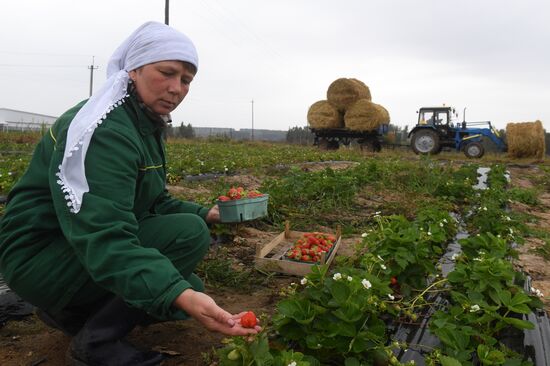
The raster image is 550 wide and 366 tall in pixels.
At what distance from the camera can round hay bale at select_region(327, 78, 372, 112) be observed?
2164cm

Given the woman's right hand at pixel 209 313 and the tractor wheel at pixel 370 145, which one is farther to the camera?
the tractor wheel at pixel 370 145

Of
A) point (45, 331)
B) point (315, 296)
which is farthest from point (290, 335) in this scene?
point (45, 331)

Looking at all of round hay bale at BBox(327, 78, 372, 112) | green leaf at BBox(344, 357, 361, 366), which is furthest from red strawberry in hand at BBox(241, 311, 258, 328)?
round hay bale at BBox(327, 78, 372, 112)

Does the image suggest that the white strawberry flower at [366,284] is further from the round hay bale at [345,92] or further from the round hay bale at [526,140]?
the round hay bale at [345,92]

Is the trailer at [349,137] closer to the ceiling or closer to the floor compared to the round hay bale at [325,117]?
closer to the floor

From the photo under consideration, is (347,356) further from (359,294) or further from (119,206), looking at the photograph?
(119,206)

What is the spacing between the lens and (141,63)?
1.75 metres

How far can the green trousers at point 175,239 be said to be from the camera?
77.2 inches

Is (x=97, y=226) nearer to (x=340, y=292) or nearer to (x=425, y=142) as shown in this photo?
(x=340, y=292)

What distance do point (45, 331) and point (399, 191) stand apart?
17.6 feet

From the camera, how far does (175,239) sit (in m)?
1.99

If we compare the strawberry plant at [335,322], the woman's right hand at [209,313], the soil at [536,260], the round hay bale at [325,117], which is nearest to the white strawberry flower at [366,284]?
the strawberry plant at [335,322]

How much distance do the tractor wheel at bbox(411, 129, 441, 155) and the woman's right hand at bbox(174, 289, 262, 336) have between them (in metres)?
18.0

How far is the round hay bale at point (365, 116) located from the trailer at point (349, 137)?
0.36m
